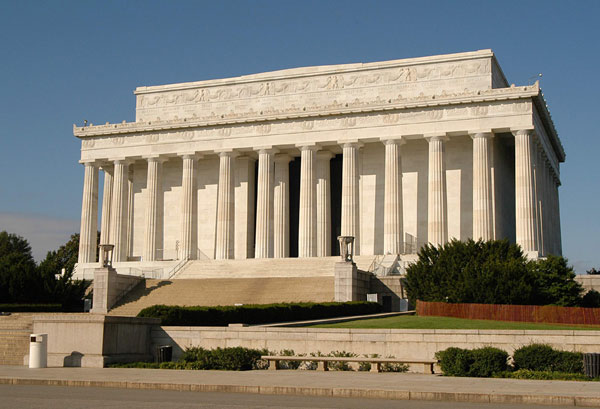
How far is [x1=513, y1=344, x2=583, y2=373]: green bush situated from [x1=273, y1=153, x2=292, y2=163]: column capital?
47582 mm

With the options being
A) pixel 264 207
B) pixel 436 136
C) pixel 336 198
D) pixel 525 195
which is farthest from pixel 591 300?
pixel 336 198

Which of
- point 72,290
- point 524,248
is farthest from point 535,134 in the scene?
point 72,290

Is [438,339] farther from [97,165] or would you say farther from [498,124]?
[97,165]

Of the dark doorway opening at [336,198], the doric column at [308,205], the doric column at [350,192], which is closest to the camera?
the doric column at [350,192]

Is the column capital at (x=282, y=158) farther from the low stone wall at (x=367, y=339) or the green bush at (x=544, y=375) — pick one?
the green bush at (x=544, y=375)

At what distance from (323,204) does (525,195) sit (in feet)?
56.4

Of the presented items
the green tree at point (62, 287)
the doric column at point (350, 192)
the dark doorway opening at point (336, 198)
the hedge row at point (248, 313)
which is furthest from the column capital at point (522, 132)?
the green tree at point (62, 287)

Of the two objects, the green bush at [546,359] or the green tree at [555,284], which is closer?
the green bush at [546,359]

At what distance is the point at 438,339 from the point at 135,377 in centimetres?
1042

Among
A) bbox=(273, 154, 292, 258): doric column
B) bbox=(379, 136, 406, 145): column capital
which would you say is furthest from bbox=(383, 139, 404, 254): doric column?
bbox=(273, 154, 292, 258): doric column

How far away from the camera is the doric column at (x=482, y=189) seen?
60938 mm

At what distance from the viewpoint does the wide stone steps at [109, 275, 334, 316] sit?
49.8 meters

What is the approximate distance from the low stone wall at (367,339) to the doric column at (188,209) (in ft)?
127

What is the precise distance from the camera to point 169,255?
7306 cm
